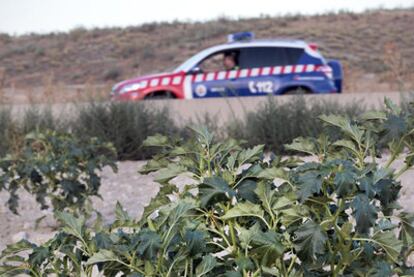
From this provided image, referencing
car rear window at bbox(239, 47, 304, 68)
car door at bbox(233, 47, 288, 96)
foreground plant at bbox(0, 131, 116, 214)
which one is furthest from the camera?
car rear window at bbox(239, 47, 304, 68)

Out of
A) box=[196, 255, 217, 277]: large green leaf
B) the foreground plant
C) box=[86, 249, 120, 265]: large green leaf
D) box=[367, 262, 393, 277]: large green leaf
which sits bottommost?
the foreground plant

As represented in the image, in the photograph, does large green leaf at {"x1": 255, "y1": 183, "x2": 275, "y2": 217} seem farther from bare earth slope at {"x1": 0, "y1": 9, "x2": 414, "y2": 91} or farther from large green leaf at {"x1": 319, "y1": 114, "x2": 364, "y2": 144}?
bare earth slope at {"x1": 0, "y1": 9, "x2": 414, "y2": 91}

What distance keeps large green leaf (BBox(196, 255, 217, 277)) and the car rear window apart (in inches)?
578

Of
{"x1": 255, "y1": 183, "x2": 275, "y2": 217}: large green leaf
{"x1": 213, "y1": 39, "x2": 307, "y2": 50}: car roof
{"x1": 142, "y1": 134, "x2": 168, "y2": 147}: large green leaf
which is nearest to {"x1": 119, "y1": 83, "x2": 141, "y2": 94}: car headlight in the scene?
{"x1": 213, "y1": 39, "x2": 307, "y2": 50}: car roof

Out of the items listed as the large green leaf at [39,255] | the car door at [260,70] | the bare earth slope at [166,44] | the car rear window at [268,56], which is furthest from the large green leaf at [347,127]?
the bare earth slope at [166,44]

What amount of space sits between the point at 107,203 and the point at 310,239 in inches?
228

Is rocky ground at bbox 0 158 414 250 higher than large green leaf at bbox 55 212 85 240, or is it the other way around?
large green leaf at bbox 55 212 85 240

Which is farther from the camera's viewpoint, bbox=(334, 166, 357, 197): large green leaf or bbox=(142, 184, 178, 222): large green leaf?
bbox=(142, 184, 178, 222): large green leaf

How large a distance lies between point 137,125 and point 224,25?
3816 cm

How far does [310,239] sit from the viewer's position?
2.71m

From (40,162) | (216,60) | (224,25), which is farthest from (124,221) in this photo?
(224,25)

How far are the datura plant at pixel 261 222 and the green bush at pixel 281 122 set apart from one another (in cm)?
756

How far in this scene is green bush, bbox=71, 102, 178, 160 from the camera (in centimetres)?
1123

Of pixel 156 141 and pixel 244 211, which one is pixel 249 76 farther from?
pixel 244 211
